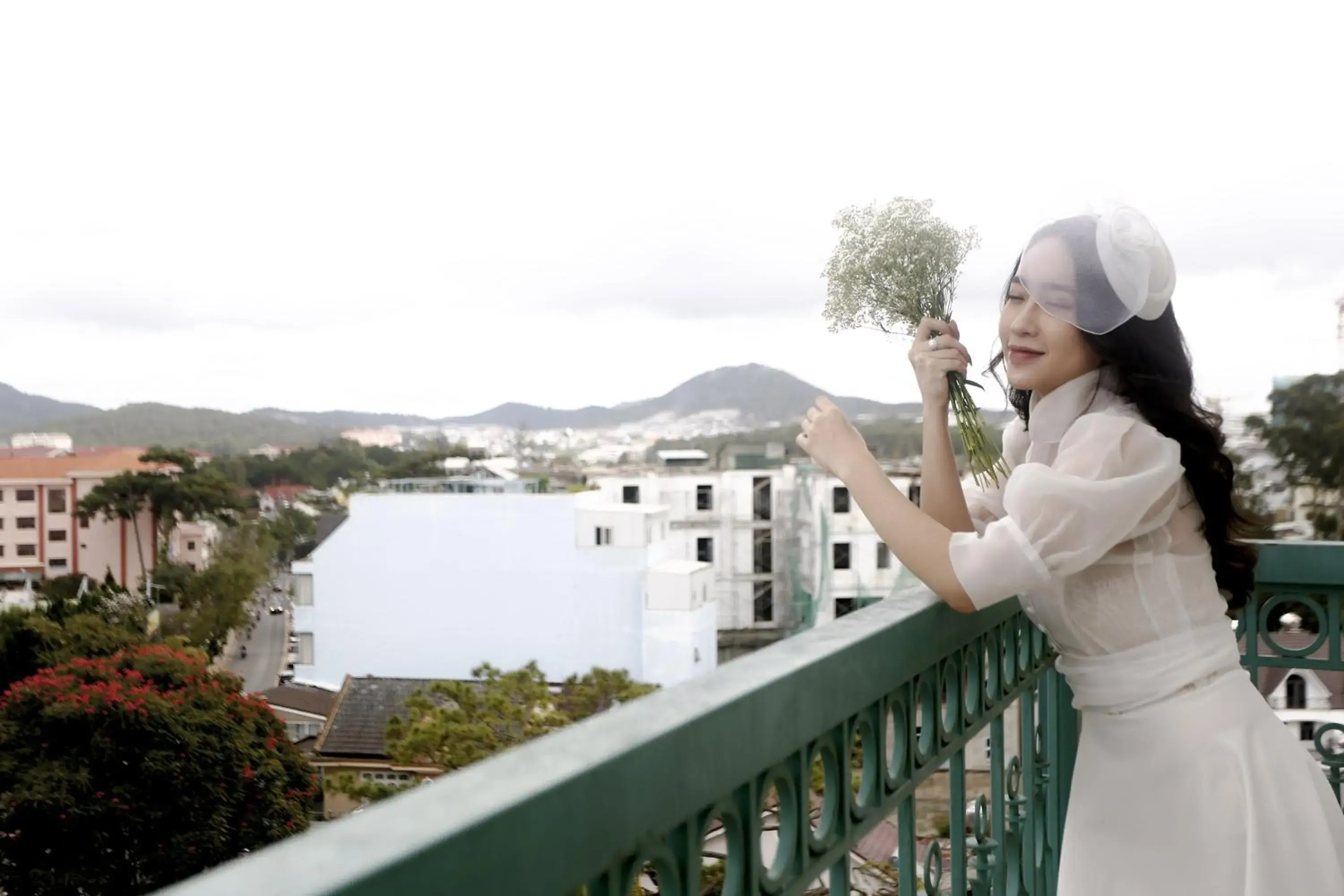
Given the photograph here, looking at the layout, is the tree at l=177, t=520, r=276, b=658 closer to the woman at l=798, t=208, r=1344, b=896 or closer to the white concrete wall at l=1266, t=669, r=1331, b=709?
the white concrete wall at l=1266, t=669, r=1331, b=709

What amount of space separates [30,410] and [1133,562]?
13.7 m

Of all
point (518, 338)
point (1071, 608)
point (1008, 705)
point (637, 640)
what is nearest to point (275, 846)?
point (1071, 608)

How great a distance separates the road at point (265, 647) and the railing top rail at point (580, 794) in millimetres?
8516

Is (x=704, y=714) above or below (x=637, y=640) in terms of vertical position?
above

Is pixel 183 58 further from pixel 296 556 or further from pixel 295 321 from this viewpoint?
pixel 296 556

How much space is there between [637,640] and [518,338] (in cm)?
1703

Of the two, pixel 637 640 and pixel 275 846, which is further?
pixel 637 640

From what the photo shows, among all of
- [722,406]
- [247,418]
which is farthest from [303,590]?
[722,406]

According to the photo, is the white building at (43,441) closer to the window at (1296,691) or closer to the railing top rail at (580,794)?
the window at (1296,691)

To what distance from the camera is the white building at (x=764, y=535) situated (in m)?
18.4

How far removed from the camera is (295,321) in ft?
87.4

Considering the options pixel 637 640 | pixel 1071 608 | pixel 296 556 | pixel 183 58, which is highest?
pixel 183 58

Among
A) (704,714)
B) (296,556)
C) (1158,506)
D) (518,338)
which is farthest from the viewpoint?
(518,338)

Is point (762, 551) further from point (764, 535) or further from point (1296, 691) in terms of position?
point (1296, 691)
